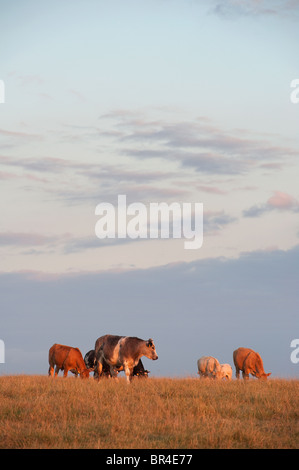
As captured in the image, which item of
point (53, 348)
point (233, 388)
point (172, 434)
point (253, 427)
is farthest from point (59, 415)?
point (53, 348)

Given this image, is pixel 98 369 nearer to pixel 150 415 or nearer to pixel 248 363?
pixel 248 363

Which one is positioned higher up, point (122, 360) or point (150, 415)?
point (122, 360)

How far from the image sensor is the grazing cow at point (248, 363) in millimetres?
32188

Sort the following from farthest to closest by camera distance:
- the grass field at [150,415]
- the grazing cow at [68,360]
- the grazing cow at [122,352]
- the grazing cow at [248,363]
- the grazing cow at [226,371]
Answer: the grazing cow at [226,371] < the grazing cow at [248,363] < the grazing cow at [68,360] < the grazing cow at [122,352] < the grass field at [150,415]

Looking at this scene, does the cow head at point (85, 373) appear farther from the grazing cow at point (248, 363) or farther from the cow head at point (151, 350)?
the grazing cow at point (248, 363)

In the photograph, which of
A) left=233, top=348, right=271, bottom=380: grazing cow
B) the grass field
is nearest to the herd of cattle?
left=233, top=348, right=271, bottom=380: grazing cow

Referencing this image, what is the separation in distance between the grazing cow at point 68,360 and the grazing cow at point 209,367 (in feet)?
25.1

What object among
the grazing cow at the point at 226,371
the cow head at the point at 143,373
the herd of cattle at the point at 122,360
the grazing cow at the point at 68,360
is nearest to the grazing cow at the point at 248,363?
the herd of cattle at the point at 122,360

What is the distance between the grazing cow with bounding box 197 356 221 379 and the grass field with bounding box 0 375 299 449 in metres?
11.7

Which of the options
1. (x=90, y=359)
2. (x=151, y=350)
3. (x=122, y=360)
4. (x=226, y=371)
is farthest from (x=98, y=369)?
(x=226, y=371)

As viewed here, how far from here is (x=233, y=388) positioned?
798 inches

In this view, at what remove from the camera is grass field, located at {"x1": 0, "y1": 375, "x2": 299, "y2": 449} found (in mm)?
13328

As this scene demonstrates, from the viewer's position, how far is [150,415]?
15.8 metres

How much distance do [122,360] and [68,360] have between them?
4873 mm
